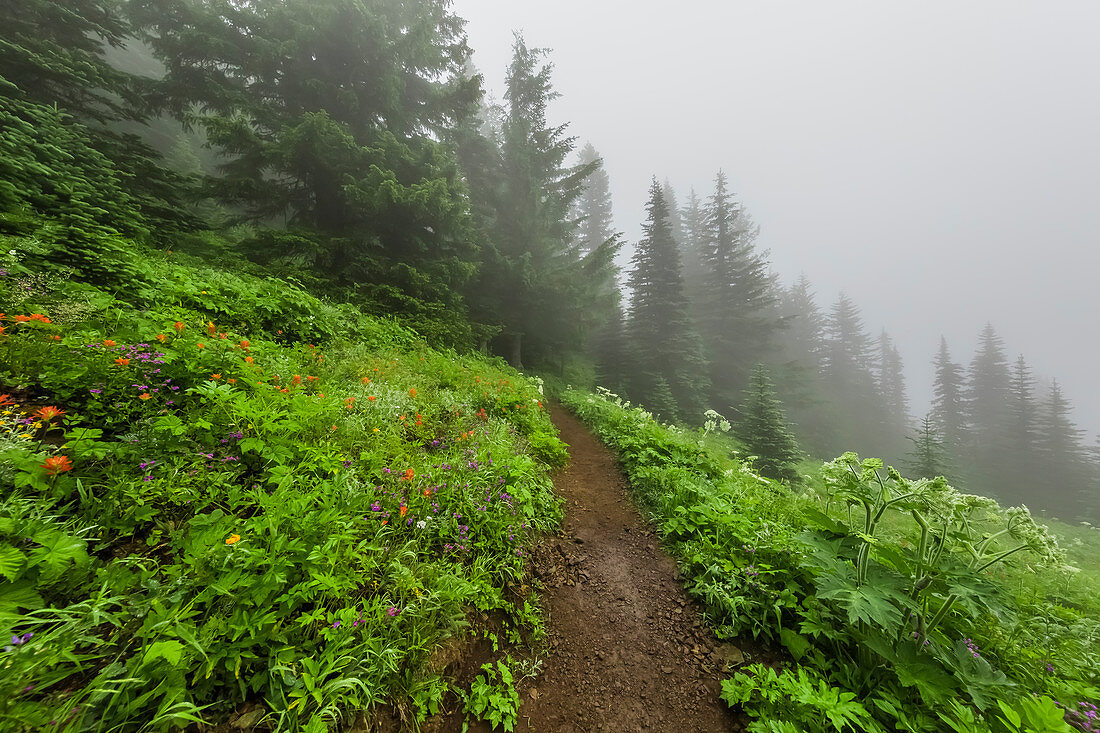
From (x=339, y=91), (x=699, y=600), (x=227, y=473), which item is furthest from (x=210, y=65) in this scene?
(x=699, y=600)

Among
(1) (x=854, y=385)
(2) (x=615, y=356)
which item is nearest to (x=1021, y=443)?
(1) (x=854, y=385)

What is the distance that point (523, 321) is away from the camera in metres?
17.1

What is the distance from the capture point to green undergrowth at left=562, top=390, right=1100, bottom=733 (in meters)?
2.55

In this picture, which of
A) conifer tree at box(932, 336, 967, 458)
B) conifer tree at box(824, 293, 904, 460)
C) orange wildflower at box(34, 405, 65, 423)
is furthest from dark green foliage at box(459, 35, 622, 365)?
conifer tree at box(932, 336, 967, 458)

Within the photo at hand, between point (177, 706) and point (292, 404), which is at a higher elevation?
point (292, 404)

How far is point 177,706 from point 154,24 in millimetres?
17319

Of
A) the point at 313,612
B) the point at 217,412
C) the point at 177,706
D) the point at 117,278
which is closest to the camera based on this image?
the point at 177,706

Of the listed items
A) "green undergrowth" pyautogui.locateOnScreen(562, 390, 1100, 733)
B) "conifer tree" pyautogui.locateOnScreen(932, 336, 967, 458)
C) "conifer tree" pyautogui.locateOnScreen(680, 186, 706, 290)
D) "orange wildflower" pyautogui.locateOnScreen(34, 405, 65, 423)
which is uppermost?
"conifer tree" pyautogui.locateOnScreen(680, 186, 706, 290)

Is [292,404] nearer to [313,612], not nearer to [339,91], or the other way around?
[313,612]

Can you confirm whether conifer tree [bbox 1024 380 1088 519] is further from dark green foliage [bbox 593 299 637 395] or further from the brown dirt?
the brown dirt

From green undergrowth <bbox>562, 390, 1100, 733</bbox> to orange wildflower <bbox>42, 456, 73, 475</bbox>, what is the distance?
207 inches

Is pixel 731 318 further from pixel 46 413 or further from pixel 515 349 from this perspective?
pixel 46 413

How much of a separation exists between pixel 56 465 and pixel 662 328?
2037 centimetres

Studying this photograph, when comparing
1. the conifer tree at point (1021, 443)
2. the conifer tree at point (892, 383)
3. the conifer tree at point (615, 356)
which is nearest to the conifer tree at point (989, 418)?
the conifer tree at point (1021, 443)
